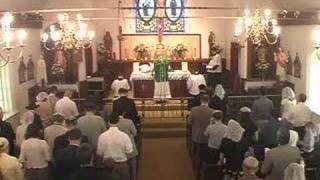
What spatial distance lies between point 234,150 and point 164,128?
704 cm

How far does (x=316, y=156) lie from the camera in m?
9.34

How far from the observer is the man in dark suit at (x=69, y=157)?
7438 mm

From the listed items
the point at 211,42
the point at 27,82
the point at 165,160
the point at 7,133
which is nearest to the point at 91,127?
the point at 7,133

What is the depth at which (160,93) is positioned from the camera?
18062mm

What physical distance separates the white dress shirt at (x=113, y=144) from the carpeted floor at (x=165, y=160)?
3191mm

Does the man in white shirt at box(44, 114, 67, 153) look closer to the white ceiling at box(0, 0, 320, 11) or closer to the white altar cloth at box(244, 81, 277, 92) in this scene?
the white ceiling at box(0, 0, 320, 11)

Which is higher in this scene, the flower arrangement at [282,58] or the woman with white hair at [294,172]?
the flower arrangement at [282,58]

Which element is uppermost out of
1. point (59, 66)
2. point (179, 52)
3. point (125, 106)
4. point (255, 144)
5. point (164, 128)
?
point (179, 52)

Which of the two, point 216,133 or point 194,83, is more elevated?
point 194,83

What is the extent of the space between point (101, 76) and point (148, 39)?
146 inches

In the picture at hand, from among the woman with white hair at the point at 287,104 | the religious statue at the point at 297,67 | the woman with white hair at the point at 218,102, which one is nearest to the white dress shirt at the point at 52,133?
the woman with white hair at the point at 218,102

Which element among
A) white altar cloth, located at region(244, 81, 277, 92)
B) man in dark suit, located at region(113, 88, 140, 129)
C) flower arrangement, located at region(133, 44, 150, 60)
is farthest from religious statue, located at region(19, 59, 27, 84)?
white altar cloth, located at region(244, 81, 277, 92)

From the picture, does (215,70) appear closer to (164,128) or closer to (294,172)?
(164,128)

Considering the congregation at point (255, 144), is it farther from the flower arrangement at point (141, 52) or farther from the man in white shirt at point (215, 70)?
the flower arrangement at point (141, 52)
